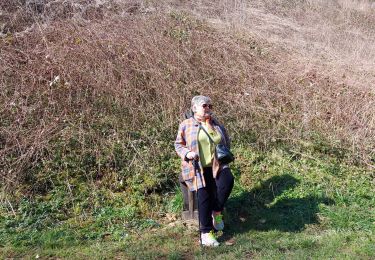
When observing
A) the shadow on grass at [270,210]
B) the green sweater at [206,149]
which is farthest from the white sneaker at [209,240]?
the green sweater at [206,149]

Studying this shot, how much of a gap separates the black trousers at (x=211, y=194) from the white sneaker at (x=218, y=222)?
10 centimetres

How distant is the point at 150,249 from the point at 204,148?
1231mm

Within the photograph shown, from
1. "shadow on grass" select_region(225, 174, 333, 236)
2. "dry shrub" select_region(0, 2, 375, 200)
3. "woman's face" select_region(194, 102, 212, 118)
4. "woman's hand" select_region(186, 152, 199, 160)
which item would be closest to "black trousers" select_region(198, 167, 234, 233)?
"woman's hand" select_region(186, 152, 199, 160)

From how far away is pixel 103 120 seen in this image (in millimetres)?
6773

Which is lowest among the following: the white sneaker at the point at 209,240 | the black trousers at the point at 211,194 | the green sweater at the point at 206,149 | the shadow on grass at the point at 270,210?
the shadow on grass at the point at 270,210

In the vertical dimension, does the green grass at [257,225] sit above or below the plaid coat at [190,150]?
below

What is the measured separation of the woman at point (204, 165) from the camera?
4801 millimetres

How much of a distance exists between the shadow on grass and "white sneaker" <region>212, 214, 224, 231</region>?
155mm

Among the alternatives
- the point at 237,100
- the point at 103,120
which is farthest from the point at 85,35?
the point at 237,100

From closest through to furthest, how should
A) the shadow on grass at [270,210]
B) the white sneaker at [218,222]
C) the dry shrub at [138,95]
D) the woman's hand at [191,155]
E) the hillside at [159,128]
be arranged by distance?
1. the woman's hand at [191,155]
2. the white sneaker at [218,222]
3. the hillside at [159,128]
4. the shadow on grass at [270,210]
5. the dry shrub at [138,95]

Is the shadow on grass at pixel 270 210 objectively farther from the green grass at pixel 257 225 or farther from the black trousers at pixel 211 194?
the black trousers at pixel 211 194

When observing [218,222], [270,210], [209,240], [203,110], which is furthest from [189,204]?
[203,110]

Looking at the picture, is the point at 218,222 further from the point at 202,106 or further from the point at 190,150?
the point at 202,106

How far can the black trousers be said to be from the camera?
482cm
